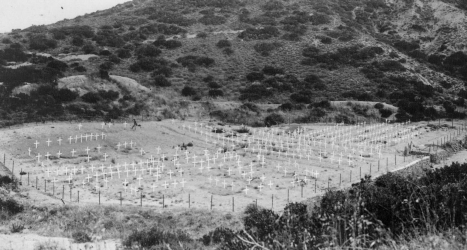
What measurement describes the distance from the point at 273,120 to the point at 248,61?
48.5 feet

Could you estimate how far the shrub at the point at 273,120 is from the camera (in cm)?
3538

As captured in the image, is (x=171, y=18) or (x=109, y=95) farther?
(x=171, y=18)

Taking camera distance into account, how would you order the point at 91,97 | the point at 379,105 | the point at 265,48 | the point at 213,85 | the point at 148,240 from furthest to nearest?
the point at 265,48 < the point at 213,85 < the point at 379,105 < the point at 91,97 < the point at 148,240

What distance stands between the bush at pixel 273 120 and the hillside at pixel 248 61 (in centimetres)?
20

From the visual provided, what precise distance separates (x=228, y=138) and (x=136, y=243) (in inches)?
769

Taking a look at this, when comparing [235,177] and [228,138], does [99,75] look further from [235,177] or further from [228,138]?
[235,177]

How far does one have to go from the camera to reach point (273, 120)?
3597 cm

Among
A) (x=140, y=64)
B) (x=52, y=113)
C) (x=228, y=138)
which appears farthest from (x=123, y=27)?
(x=228, y=138)

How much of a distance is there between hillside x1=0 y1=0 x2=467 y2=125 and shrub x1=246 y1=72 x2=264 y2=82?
11cm

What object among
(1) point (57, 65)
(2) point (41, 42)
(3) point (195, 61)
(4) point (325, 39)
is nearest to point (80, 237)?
(1) point (57, 65)

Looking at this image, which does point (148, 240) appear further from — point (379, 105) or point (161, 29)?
point (161, 29)

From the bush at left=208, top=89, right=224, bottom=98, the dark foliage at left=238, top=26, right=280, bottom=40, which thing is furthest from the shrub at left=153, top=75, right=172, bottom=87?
the dark foliage at left=238, top=26, right=280, bottom=40

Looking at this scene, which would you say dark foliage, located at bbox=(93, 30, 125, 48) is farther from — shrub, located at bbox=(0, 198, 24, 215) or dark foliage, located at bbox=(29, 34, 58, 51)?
shrub, located at bbox=(0, 198, 24, 215)

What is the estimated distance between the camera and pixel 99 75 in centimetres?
3834
